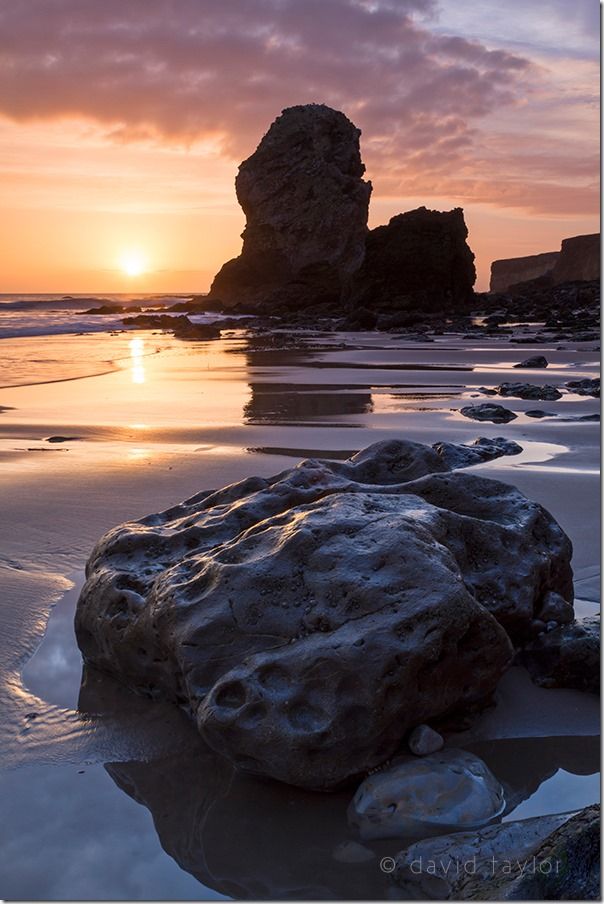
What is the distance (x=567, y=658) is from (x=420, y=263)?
39.6m

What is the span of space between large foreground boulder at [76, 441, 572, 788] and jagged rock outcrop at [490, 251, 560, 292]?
76.3 metres

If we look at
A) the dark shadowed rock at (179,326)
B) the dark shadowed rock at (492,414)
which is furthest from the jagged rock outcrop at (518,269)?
the dark shadowed rock at (492,414)

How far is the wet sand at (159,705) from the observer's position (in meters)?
1.67

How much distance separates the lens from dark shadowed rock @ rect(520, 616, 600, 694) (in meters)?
2.32

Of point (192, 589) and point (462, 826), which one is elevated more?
point (192, 589)

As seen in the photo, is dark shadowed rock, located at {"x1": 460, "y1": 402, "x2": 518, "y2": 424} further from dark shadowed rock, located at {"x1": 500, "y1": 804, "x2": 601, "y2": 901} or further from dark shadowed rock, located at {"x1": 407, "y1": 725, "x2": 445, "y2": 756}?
dark shadowed rock, located at {"x1": 500, "y1": 804, "x2": 601, "y2": 901}

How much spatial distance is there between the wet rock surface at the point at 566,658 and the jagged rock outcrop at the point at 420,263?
115 ft

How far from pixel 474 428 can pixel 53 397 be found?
4.57 meters

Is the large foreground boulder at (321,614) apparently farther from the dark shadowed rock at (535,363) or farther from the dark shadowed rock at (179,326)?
the dark shadowed rock at (179,326)

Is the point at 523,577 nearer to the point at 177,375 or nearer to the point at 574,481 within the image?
the point at 574,481

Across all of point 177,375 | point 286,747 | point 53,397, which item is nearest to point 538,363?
point 177,375

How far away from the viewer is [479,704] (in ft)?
7.04

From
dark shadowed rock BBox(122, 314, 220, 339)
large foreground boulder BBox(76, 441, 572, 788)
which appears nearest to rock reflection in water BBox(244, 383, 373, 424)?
Result: large foreground boulder BBox(76, 441, 572, 788)

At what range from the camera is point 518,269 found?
77.9m
